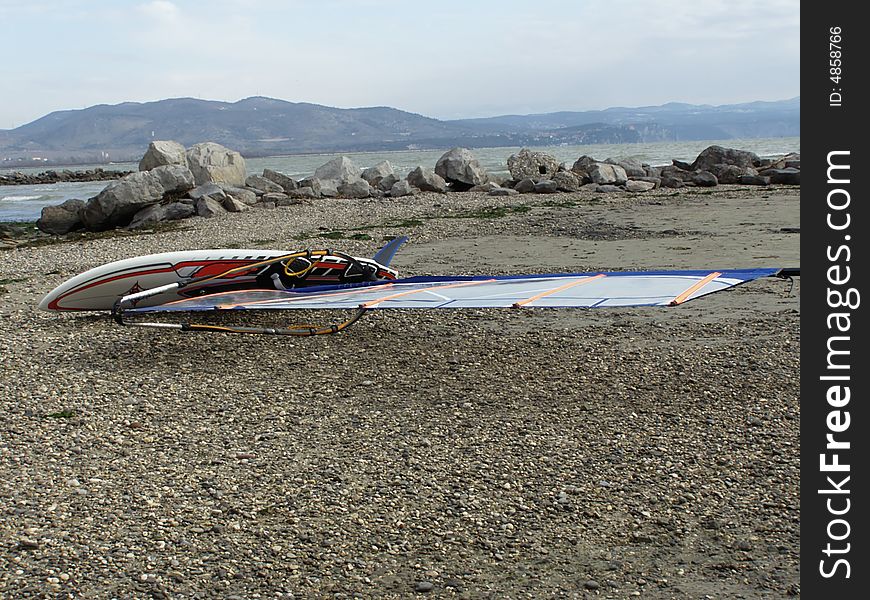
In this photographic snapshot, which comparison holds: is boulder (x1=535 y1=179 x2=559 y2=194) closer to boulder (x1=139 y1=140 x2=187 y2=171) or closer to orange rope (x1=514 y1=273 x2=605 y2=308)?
boulder (x1=139 y1=140 x2=187 y2=171)

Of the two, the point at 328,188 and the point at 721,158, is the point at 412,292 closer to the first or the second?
the point at 328,188

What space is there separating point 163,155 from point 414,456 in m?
29.6

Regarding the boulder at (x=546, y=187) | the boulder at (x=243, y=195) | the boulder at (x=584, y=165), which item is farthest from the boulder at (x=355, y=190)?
the boulder at (x=584, y=165)

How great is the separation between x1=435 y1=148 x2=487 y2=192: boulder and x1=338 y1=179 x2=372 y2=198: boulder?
385 cm

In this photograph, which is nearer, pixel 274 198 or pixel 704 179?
pixel 274 198

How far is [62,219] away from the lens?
1000 inches

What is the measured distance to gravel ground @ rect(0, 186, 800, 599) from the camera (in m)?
4.62

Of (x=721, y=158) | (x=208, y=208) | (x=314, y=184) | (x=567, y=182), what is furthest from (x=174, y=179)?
(x=721, y=158)

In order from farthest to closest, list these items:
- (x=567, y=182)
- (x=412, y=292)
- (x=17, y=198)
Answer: (x=17, y=198), (x=567, y=182), (x=412, y=292)

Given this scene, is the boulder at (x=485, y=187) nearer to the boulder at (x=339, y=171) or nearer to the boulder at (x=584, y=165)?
the boulder at (x=584, y=165)

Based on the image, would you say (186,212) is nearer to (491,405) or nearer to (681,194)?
(681,194)

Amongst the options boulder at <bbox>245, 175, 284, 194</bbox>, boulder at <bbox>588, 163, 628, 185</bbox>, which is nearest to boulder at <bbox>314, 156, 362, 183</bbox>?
boulder at <bbox>245, 175, 284, 194</bbox>

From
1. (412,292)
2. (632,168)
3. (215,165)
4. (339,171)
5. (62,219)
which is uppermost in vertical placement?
Result: (215,165)

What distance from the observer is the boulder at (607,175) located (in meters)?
29.6
